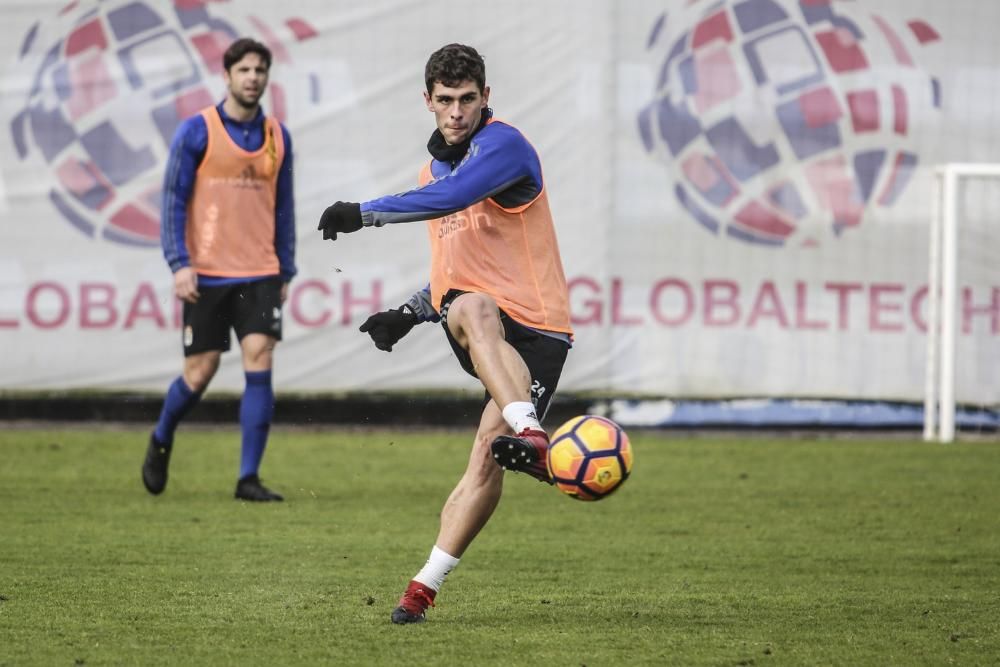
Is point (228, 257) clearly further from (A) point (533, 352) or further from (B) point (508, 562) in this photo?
(A) point (533, 352)

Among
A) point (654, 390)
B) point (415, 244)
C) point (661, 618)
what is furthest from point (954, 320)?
point (661, 618)

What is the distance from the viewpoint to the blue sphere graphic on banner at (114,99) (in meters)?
12.3

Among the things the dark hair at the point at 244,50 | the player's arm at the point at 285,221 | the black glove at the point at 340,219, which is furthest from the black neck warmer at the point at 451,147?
the player's arm at the point at 285,221

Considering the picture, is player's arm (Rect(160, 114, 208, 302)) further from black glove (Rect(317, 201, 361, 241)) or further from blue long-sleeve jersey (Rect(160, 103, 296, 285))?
black glove (Rect(317, 201, 361, 241))

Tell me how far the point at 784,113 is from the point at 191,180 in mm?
5280

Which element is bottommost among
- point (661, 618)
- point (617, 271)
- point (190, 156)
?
point (617, 271)

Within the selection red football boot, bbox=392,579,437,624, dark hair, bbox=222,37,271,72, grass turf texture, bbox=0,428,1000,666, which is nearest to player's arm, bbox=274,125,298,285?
dark hair, bbox=222,37,271,72

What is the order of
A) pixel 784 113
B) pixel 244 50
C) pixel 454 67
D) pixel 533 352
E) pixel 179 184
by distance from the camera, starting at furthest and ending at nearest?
pixel 784 113, pixel 179 184, pixel 244 50, pixel 533 352, pixel 454 67

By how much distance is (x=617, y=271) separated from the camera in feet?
41.1

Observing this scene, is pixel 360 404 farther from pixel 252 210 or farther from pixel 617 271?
pixel 252 210

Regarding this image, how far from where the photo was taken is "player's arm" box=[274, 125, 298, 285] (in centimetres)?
916

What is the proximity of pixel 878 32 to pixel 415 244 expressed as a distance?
3724mm

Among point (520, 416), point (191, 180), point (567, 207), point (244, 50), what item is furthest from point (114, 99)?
point (520, 416)

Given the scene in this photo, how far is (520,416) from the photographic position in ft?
17.1
